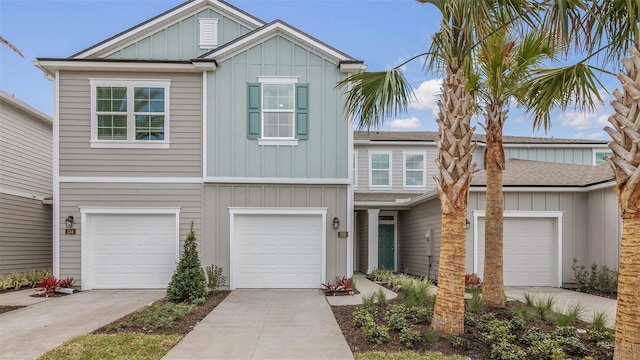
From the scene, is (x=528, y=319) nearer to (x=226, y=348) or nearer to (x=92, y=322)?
(x=226, y=348)

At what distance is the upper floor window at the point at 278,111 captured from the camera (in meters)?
10.8

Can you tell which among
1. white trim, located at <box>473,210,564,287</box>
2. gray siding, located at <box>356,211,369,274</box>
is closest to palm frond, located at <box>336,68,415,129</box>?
white trim, located at <box>473,210,564,287</box>

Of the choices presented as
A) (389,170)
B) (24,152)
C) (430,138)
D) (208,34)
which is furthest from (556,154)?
(24,152)

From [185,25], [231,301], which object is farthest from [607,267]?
[185,25]

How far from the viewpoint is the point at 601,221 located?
11.2 metres

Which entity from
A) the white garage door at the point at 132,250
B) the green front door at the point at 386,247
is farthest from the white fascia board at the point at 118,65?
the green front door at the point at 386,247

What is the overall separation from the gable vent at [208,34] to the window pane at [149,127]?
9.03 ft

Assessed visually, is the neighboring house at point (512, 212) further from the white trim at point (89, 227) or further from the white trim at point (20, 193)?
the white trim at point (20, 193)

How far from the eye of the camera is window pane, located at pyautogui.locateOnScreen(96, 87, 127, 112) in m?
10.8

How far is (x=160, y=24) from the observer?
11.9 meters

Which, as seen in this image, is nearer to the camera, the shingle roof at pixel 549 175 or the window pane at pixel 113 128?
the window pane at pixel 113 128

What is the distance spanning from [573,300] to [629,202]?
6.07 meters

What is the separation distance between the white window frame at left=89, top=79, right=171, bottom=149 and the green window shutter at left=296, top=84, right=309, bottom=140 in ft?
10.9

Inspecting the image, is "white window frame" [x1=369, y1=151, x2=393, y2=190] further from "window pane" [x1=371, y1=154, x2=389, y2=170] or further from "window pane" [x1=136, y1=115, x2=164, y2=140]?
"window pane" [x1=136, y1=115, x2=164, y2=140]
